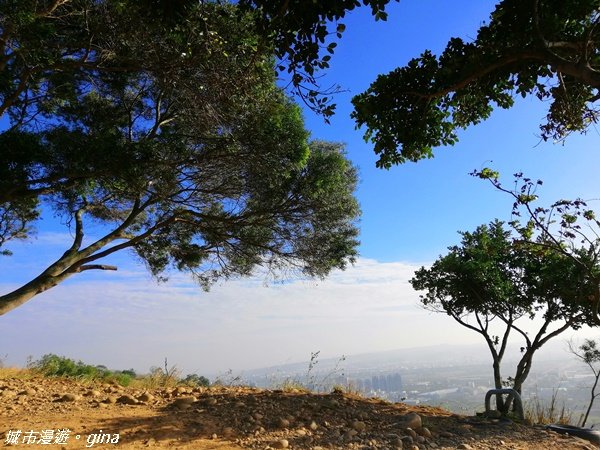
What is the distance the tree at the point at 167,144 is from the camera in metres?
5.47

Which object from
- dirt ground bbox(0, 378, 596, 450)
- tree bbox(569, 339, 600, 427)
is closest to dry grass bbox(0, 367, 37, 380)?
dirt ground bbox(0, 378, 596, 450)

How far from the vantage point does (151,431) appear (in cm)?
424

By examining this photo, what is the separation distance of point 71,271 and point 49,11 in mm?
4868

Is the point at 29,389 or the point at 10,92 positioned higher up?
the point at 10,92

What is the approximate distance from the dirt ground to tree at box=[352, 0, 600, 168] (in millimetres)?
3379

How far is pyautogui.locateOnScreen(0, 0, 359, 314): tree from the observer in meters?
5.47

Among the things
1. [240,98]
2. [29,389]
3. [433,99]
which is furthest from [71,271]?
[433,99]

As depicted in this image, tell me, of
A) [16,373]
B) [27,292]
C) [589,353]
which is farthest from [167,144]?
[589,353]

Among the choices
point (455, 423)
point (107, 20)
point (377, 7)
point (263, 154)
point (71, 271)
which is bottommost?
point (455, 423)

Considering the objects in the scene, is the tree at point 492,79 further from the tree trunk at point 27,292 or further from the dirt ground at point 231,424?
the tree trunk at point 27,292

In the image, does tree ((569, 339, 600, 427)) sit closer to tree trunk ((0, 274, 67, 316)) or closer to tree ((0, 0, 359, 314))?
tree ((0, 0, 359, 314))

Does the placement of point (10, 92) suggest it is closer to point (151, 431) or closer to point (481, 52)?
point (151, 431)

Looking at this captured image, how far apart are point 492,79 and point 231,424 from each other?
197 inches

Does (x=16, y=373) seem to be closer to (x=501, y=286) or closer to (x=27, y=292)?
(x=27, y=292)
